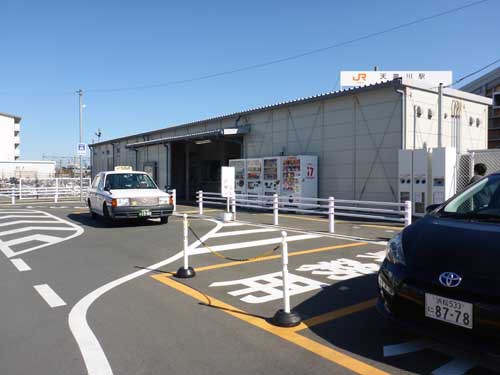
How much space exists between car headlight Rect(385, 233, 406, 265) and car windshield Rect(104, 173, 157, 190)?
11182mm

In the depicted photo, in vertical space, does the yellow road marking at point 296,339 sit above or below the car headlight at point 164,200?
below

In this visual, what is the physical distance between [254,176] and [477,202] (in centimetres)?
1613

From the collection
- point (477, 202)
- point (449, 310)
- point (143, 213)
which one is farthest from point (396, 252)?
point (143, 213)

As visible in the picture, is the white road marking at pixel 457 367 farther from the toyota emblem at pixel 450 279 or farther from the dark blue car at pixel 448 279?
the toyota emblem at pixel 450 279

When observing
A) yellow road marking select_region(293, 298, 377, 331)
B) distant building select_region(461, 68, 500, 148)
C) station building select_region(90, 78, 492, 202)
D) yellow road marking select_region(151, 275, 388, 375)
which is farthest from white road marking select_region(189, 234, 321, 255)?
distant building select_region(461, 68, 500, 148)

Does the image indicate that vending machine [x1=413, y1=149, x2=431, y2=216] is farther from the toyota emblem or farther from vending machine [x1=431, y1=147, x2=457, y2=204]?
the toyota emblem

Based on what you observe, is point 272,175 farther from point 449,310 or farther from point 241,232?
point 449,310

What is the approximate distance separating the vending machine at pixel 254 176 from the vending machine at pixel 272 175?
1.10ft

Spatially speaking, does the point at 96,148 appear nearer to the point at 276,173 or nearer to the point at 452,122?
the point at 276,173

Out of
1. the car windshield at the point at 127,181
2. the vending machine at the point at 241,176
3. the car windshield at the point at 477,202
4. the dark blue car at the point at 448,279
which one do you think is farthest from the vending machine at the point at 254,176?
the dark blue car at the point at 448,279

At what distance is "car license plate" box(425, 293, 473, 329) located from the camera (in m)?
3.27

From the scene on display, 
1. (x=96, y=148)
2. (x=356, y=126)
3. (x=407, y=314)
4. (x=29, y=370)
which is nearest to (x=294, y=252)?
(x=407, y=314)

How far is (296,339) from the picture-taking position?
4230 millimetres

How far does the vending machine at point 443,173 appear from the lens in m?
13.3
